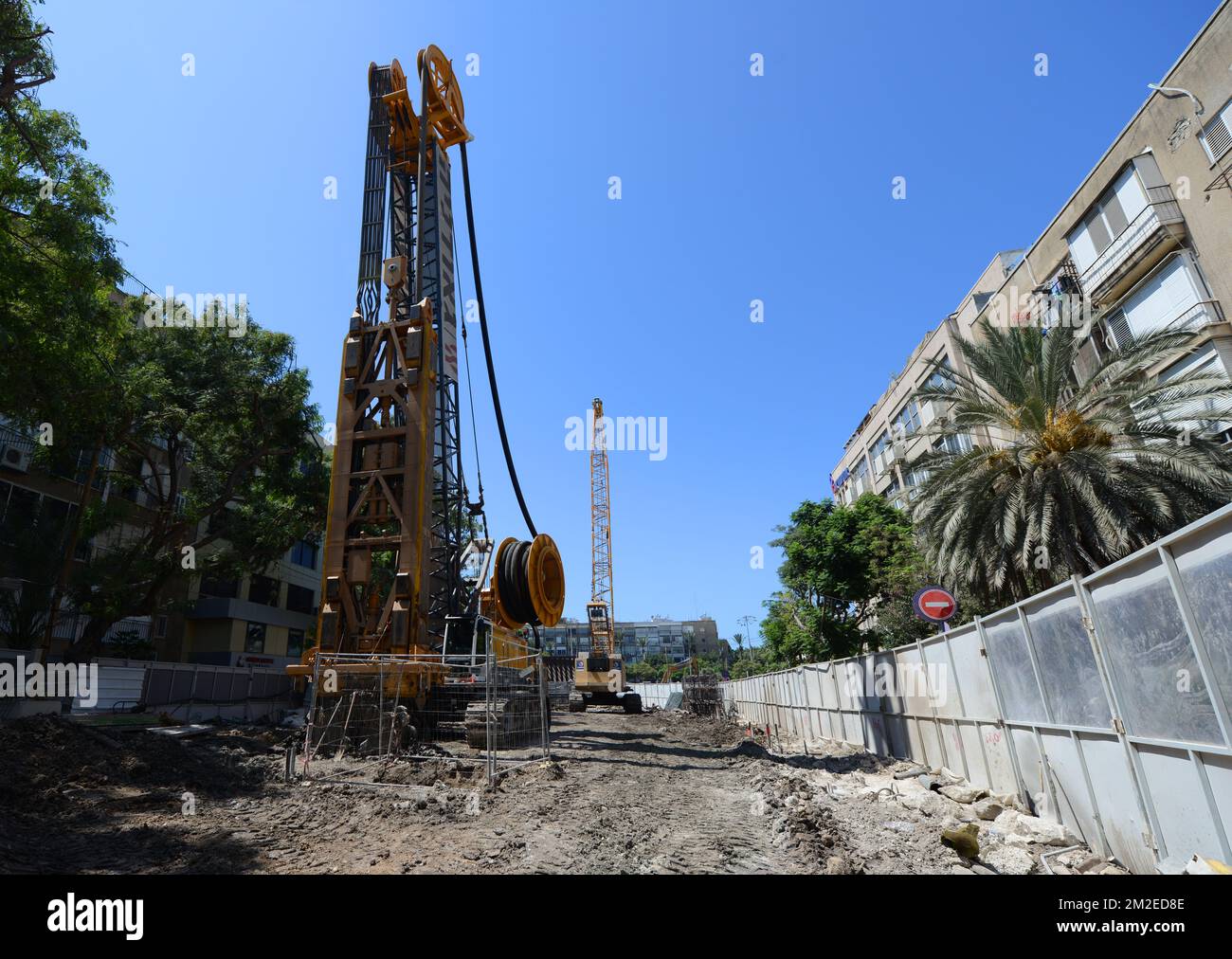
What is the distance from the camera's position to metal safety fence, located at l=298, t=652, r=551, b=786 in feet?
36.0

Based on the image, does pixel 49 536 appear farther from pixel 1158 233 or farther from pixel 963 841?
pixel 1158 233

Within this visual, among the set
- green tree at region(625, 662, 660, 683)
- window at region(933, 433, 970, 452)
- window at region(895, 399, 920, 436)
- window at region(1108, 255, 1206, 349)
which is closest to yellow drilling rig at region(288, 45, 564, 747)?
window at region(1108, 255, 1206, 349)

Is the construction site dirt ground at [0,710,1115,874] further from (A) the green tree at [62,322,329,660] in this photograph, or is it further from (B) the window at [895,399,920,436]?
(B) the window at [895,399,920,436]

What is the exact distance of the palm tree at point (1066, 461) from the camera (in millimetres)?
13547

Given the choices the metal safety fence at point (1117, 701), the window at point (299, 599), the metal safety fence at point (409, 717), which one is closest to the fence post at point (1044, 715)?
the metal safety fence at point (1117, 701)

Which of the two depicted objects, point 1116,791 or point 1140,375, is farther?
point 1140,375

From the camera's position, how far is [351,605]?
15562mm

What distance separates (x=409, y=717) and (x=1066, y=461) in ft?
51.5

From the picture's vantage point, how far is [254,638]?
37469mm

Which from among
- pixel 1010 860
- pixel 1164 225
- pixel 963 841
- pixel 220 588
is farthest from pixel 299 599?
pixel 1164 225
